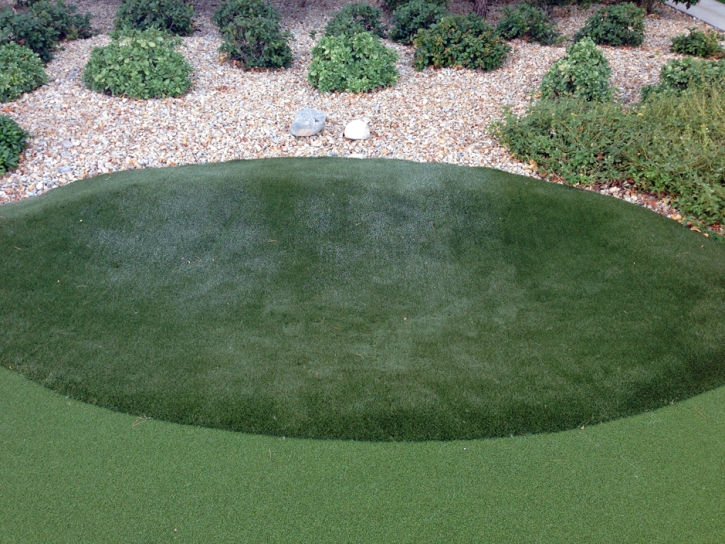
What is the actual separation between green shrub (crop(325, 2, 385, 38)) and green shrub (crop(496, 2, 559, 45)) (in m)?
1.78

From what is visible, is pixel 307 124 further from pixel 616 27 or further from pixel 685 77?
pixel 616 27

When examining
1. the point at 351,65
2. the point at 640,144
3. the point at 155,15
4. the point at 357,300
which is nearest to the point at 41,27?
the point at 155,15

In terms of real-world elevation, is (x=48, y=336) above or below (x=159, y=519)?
below

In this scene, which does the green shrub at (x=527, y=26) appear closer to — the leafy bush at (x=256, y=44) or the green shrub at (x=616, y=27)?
the green shrub at (x=616, y=27)

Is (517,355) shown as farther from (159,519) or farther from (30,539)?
(30,539)

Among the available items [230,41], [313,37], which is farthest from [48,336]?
[313,37]

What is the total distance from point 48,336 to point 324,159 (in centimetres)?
314

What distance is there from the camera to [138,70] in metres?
7.01

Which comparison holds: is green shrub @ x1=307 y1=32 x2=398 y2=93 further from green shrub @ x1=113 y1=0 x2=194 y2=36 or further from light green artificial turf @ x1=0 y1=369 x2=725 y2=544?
light green artificial turf @ x1=0 y1=369 x2=725 y2=544

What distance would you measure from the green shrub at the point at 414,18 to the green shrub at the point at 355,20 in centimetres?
30

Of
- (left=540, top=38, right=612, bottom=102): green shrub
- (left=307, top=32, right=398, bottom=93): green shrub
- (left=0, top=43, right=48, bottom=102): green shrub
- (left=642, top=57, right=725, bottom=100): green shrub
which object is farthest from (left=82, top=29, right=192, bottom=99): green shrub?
(left=642, top=57, right=725, bottom=100): green shrub

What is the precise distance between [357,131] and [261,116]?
1174 millimetres

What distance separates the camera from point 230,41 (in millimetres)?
7949

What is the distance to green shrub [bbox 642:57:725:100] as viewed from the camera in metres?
6.69
